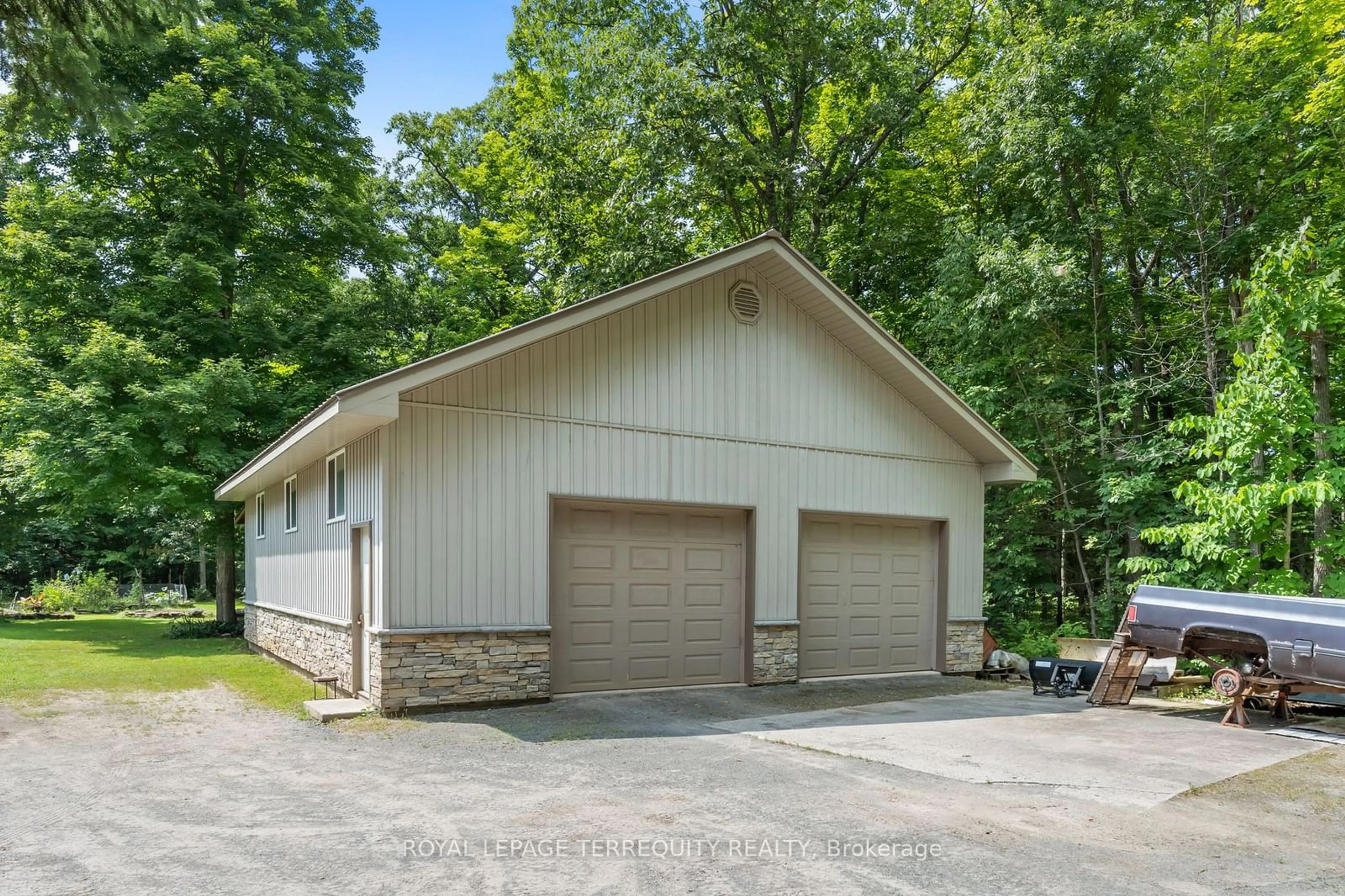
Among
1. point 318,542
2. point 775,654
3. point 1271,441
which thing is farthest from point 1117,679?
point 318,542

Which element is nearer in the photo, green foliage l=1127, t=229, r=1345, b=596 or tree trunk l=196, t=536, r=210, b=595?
green foliage l=1127, t=229, r=1345, b=596

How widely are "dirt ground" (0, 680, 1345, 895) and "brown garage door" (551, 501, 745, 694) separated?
1.73m

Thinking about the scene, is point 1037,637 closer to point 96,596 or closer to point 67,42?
point 67,42

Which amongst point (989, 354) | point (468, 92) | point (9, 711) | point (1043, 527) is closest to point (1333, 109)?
point (989, 354)

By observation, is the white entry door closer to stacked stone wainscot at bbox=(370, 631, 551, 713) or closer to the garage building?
the garage building

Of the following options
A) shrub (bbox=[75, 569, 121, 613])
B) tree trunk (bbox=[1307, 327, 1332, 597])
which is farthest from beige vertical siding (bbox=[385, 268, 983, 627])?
shrub (bbox=[75, 569, 121, 613])

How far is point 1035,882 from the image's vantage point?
4297 millimetres

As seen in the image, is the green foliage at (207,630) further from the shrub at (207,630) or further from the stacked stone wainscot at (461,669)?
the stacked stone wainscot at (461,669)

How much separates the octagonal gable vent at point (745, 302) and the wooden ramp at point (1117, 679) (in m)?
5.47

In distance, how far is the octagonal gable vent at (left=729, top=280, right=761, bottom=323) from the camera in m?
10.7

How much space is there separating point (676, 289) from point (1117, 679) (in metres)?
6.59

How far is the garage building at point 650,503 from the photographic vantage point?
871cm

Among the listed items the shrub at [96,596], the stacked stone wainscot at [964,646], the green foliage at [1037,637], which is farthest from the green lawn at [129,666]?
the green foliage at [1037,637]

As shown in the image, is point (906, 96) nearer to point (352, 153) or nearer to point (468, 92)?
point (352, 153)
